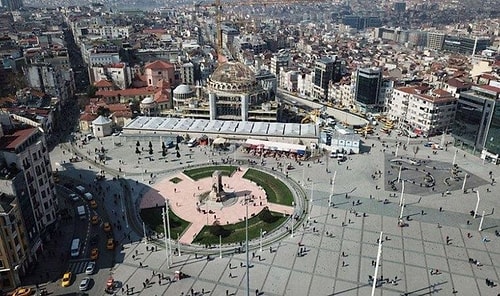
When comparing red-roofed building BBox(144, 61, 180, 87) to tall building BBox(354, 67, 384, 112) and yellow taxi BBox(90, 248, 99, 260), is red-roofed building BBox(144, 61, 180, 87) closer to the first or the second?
tall building BBox(354, 67, 384, 112)

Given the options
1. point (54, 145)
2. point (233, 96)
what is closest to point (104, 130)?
point (54, 145)

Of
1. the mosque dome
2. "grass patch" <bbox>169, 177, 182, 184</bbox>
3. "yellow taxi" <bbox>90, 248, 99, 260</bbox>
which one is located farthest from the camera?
the mosque dome

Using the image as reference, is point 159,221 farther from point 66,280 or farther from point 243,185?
point 243,185

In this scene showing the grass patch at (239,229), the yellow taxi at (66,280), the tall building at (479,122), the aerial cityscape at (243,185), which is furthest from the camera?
the tall building at (479,122)

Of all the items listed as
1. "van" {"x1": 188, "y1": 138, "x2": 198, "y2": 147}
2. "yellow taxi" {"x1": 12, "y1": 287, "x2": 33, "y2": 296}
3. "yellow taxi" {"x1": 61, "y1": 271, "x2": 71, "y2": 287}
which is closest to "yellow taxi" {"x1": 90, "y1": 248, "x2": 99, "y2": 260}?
"yellow taxi" {"x1": 61, "y1": 271, "x2": 71, "y2": 287}

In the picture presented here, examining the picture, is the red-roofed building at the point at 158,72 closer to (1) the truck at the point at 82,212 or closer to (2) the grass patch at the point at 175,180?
(2) the grass patch at the point at 175,180

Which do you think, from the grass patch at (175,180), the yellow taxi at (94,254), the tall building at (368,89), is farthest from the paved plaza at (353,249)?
the tall building at (368,89)

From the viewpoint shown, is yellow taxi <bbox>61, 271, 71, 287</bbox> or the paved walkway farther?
the paved walkway
